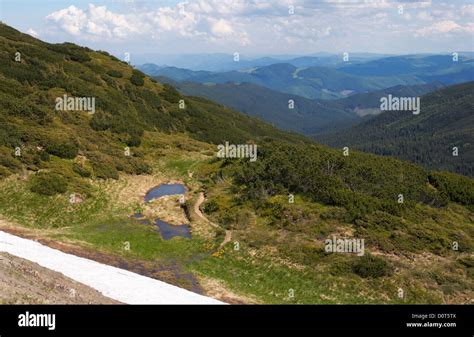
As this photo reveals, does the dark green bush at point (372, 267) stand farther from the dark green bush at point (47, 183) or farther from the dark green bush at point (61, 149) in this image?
the dark green bush at point (61, 149)

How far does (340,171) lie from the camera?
135 ft

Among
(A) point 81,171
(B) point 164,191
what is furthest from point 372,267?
(A) point 81,171

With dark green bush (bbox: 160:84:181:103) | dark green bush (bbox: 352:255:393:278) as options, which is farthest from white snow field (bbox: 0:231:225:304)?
dark green bush (bbox: 160:84:181:103)

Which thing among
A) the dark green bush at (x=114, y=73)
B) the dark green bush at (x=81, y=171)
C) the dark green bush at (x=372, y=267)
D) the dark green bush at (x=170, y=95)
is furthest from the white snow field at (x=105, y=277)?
the dark green bush at (x=170, y=95)

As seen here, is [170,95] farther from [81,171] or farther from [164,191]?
[81,171]

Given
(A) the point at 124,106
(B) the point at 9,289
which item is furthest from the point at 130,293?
(A) the point at 124,106

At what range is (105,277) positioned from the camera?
23.3 meters

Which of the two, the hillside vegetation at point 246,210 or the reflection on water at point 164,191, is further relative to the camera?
the reflection on water at point 164,191

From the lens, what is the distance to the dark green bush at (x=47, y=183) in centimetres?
3544

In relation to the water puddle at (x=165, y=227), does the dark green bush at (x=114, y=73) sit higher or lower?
higher

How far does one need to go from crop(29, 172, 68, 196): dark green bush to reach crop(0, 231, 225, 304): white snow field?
8.48m

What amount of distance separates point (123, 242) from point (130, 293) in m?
9.37

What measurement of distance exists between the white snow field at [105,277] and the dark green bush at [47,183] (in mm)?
8482

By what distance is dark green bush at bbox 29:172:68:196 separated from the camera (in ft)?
116
